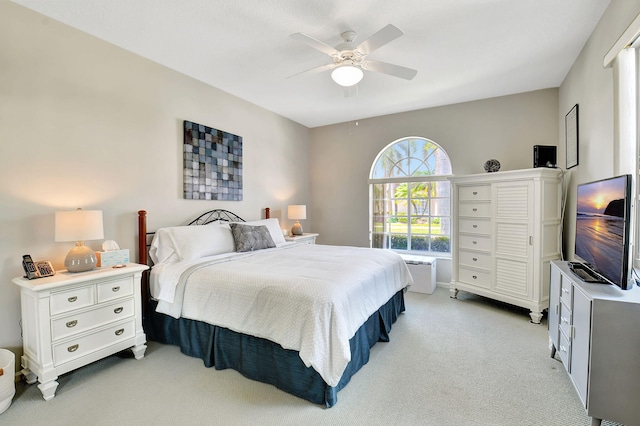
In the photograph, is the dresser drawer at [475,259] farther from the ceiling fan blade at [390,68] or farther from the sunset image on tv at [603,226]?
the ceiling fan blade at [390,68]

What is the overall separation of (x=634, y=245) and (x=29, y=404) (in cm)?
413

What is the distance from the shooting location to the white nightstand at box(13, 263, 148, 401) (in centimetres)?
201

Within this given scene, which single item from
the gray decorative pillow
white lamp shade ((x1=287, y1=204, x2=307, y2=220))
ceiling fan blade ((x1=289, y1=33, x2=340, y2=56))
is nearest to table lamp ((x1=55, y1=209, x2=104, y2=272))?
the gray decorative pillow

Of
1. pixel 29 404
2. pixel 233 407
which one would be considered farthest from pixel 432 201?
pixel 29 404

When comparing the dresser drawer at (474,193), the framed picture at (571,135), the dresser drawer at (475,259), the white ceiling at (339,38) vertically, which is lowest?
the dresser drawer at (475,259)

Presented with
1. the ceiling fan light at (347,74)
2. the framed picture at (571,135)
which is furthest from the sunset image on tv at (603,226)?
the ceiling fan light at (347,74)

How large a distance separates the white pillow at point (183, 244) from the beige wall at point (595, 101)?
354 cm

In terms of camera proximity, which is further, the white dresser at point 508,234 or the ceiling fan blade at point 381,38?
the white dresser at point 508,234

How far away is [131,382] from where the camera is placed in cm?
220

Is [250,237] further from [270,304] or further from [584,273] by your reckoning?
[584,273]

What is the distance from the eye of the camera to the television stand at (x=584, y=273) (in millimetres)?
1867

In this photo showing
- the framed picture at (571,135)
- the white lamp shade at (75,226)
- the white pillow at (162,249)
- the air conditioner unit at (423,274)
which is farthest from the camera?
the air conditioner unit at (423,274)

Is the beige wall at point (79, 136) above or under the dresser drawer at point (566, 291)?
above

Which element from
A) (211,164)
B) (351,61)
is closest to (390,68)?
(351,61)
